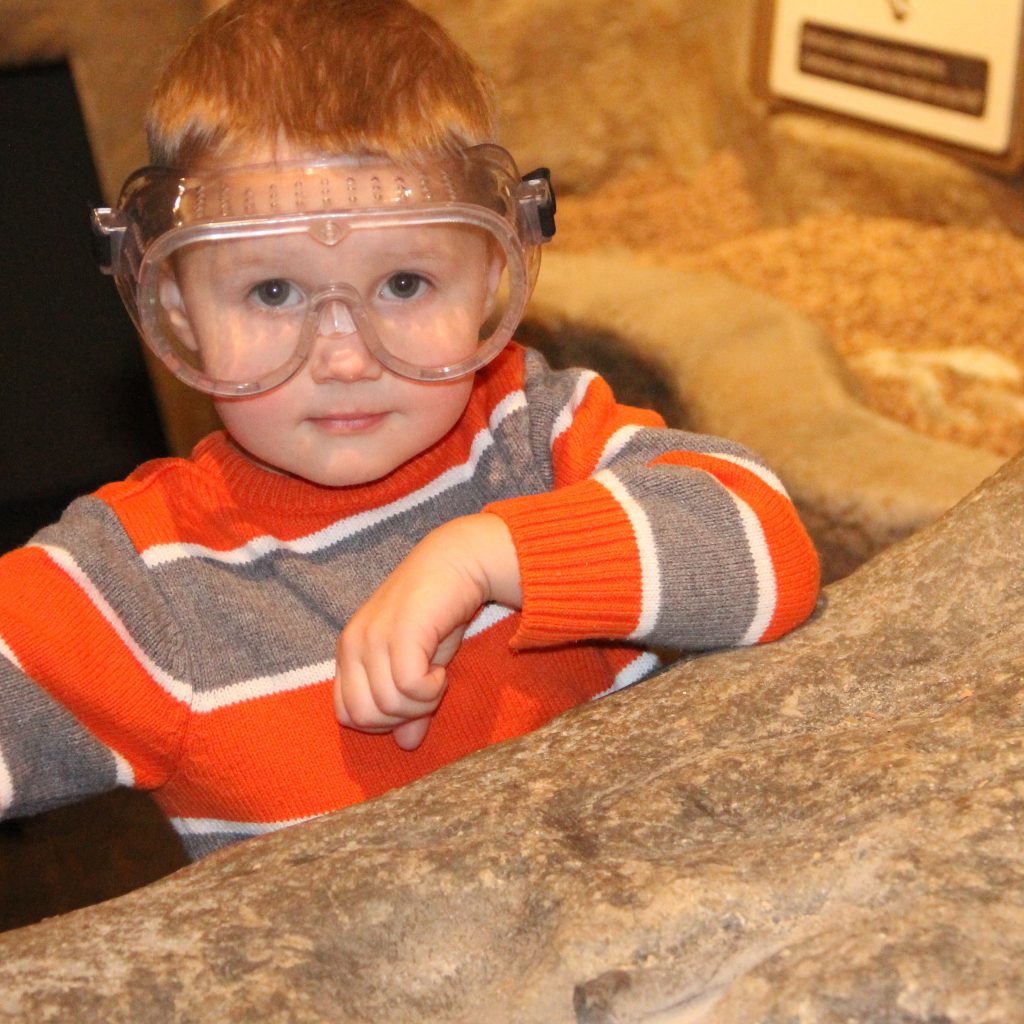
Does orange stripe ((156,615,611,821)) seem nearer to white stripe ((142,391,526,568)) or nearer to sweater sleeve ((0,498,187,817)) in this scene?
sweater sleeve ((0,498,187,817))

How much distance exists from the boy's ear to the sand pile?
6.19 ft

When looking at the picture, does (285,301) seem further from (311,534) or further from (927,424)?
(927,424)

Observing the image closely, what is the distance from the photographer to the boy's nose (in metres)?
1.39

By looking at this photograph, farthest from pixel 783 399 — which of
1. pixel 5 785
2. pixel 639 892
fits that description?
pixel 639 892

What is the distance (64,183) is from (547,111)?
1.95m

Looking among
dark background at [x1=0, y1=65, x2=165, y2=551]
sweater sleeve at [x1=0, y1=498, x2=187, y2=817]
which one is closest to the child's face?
sweater sleeve at [x1=0, y1=498, x2=187, y2=817]

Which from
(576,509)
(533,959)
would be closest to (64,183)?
(576,509)

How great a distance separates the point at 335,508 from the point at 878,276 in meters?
2.53

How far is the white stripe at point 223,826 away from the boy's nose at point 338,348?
0.46m

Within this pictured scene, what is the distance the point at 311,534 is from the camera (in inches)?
61.1

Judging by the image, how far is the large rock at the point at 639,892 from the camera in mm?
828

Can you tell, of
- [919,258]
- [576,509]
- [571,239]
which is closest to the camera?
[576,509]

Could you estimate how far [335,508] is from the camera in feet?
5.12

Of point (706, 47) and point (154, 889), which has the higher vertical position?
point (154, 889)
